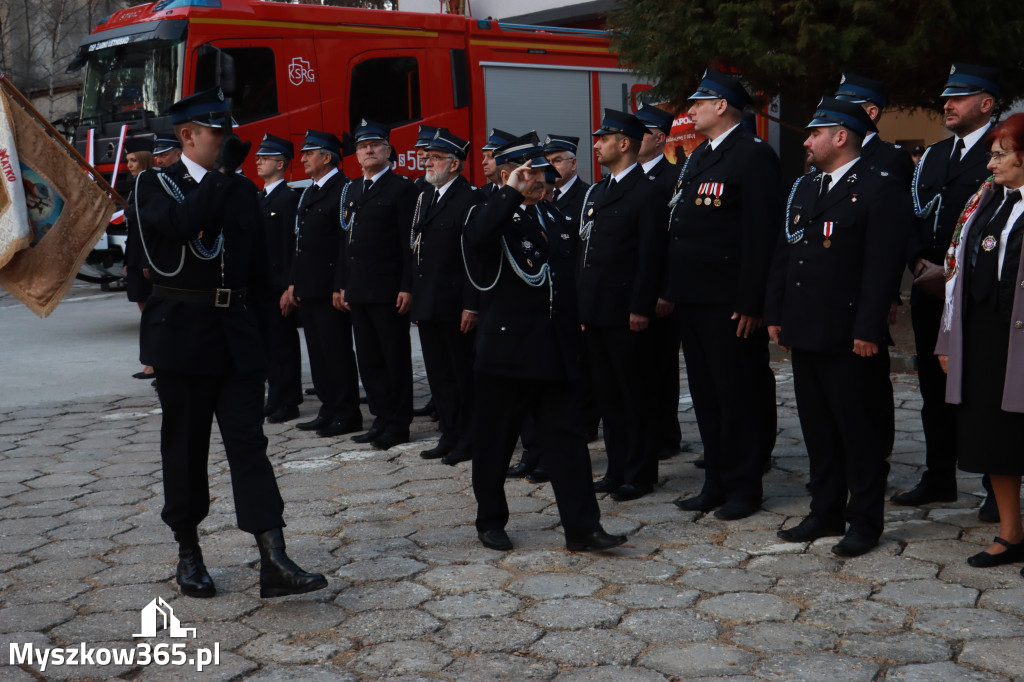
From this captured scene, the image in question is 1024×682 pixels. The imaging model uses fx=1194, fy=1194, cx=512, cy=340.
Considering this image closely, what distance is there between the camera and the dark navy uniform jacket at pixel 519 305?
15.8 ft

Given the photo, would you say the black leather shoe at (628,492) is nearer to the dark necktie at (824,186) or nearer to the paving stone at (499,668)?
the dark necktie at (824,186)

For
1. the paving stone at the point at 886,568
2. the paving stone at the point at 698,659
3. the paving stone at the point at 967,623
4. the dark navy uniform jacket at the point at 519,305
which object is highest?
the dark navy uniform jacket at the point at 519,305

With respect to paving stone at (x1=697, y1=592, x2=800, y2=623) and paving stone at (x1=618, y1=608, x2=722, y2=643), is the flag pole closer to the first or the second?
paving stone at (x1=618, y1=608, x2=722, y2=643)

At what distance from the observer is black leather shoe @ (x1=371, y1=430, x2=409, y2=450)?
7086 millimetres

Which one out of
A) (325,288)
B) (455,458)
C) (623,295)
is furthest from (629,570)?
(325,288)

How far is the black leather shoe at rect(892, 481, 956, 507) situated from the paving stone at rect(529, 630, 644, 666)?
2139mm

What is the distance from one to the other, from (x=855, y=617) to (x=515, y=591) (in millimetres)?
1201

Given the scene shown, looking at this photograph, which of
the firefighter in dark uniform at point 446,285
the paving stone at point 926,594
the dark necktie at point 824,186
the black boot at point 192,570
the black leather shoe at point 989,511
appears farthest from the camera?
the firefighter in dark uniform at point 446,285

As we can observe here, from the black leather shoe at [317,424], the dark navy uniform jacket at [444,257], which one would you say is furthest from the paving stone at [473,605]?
the black leather shoe at [317,424]

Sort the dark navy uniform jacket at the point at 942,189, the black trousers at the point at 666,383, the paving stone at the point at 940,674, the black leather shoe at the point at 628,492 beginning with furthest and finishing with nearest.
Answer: the black trousers at the point at 666,383 < the black leather shoe at the point at 628,492 < the dark navy uniform jacket at the point at 942,189 < the paving stone at the point at 940,674

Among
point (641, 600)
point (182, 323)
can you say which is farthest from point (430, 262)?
point (641, 600)

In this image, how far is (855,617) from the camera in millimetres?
4023

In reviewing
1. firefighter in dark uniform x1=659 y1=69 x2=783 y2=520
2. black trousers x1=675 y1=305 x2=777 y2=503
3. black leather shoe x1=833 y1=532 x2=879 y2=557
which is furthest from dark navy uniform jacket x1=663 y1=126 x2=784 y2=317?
black leather shoe x1=833 y1=532 x2=879 y2=557

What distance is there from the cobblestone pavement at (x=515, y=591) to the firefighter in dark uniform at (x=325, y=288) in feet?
4.25
